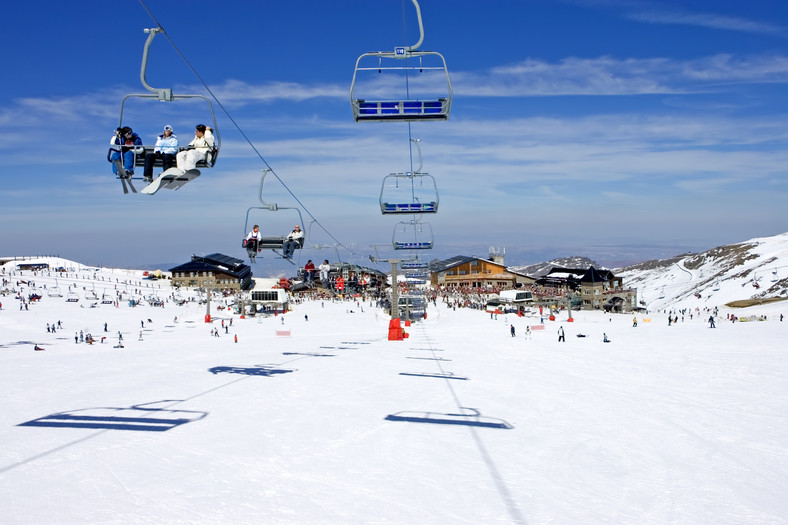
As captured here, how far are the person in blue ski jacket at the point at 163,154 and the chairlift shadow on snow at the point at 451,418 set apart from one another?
6.57 meters

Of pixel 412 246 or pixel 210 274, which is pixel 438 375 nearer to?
pixel 412 246

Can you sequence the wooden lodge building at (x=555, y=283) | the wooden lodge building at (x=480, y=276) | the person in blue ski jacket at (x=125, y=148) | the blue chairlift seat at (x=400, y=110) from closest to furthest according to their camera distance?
the person in blue ski jacket at (x=125, y=148) < the blue chairlift seat at (x=400, y=110) < the wooden lodge building at (x=555, y=283) < the wooden lodge building at (x=480, y=276)

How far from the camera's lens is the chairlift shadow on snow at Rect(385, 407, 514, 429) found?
11.5m

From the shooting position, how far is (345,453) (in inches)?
368

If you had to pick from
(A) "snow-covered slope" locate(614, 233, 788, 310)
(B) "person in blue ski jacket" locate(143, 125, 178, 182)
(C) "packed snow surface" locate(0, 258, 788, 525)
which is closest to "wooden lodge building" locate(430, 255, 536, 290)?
(A) "snow-covered slope" locate(614, 233, 788, 310)

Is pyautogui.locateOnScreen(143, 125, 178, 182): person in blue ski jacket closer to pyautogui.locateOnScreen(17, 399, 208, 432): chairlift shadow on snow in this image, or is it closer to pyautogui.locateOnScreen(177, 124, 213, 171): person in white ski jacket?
pyautogui.locateOnScreen(177, 124, 213, 171): person in white ski jacket

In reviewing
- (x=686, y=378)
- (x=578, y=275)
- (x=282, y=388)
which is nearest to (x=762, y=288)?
(x=578, y=275)

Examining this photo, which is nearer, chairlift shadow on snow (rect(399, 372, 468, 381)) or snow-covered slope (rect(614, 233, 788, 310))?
chairlift shadow on snow (rect(399, 372, 468, 381))

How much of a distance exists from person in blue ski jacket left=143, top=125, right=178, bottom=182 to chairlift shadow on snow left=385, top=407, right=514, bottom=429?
6.57 meters

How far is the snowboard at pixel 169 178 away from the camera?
365 inches

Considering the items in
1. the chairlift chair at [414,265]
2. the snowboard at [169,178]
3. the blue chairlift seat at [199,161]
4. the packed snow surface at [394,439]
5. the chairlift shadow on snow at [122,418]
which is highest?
the chairlift chair at [414,265]

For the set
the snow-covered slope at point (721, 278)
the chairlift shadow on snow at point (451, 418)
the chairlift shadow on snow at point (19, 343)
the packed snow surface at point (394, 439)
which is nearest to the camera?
the packed snow surface at point (394, 439)

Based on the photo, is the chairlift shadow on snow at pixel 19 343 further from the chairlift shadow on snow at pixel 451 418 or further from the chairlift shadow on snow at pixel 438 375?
the chairlift shadow on snow at pixel 451 418

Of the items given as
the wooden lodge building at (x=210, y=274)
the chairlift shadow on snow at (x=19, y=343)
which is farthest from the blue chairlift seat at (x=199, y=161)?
the wooden lodge building at (x=210, y=274)
